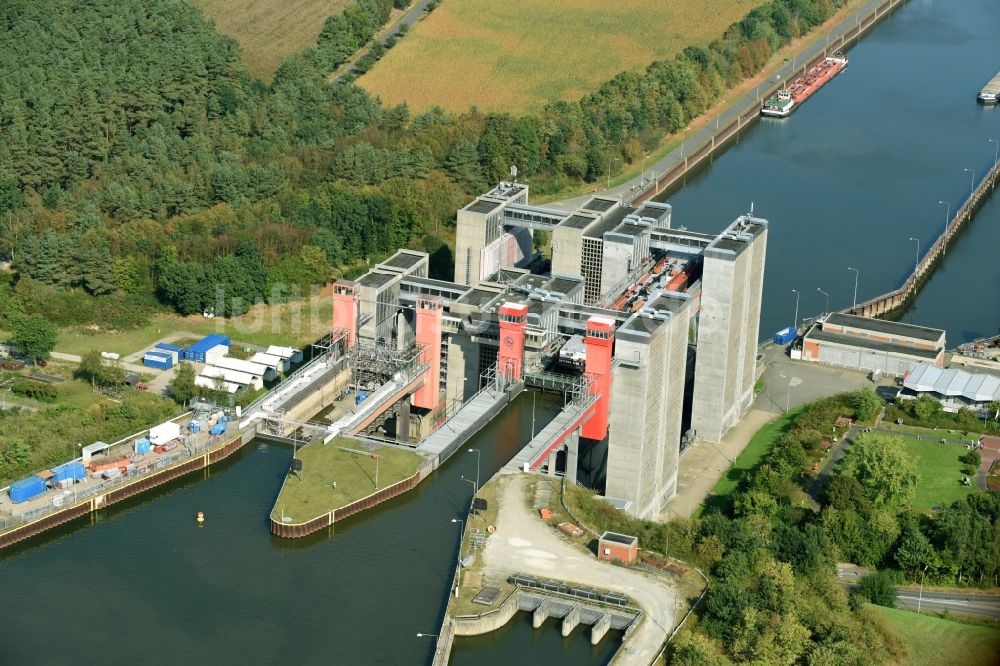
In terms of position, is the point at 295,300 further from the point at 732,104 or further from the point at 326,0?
the point at 326,0

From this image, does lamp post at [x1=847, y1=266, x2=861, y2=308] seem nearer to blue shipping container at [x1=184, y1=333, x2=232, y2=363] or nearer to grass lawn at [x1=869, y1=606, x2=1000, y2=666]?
blue shipping container at [x1=184, y1=333, x2=232, y2=363]

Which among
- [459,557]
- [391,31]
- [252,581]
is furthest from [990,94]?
[252,581]

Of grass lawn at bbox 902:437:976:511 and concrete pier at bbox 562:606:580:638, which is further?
grass lawn at bbox 902:437:976:511

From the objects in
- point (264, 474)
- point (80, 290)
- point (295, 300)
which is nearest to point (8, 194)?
point (80, 290)

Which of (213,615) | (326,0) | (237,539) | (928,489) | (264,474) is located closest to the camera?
(213,615)

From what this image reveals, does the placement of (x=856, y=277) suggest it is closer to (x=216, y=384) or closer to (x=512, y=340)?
(x=512, y=340)

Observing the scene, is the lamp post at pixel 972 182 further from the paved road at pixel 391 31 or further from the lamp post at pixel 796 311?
Answer: the paved road at pixel 391 31

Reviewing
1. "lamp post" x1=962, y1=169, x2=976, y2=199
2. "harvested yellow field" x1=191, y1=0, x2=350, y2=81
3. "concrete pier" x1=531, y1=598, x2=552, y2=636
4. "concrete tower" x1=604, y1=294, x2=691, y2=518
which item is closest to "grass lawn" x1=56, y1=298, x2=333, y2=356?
"concrete tower" x1=604, y1=294, x2=691, y2=518

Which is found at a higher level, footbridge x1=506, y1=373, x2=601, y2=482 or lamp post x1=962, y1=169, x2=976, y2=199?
footbridge x1=506, y1=373, x2=601, y2=482
